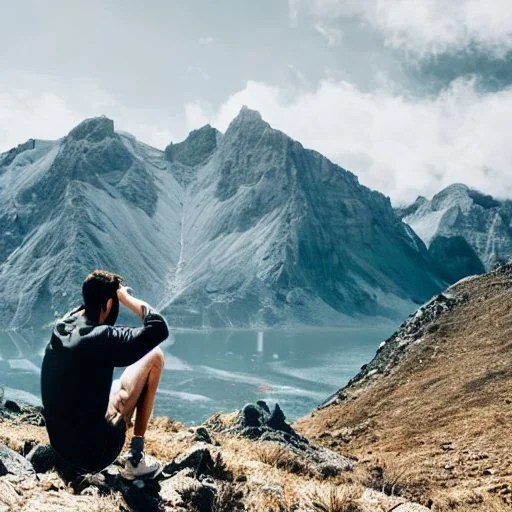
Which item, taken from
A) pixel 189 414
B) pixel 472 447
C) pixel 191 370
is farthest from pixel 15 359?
pixel 472 447

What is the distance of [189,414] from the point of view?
9056 centimetres

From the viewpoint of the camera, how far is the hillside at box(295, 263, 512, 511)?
13070 millimetres

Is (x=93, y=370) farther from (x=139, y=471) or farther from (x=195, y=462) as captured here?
(x=195, y=462)

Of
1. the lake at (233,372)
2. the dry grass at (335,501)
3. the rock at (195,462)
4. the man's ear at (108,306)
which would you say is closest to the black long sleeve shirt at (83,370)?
the man's ear at (108,306)

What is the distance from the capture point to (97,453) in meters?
6.65

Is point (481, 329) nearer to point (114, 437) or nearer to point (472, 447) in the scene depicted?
point (472, 447)

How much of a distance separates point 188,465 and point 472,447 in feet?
29.7

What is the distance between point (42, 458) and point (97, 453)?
8.18 ft

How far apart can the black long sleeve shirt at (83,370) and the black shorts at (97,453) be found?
0.5 inches

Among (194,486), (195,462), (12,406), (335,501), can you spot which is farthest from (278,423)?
(194,486)

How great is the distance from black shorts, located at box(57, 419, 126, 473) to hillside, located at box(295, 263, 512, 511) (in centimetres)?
619

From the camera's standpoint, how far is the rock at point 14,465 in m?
7.50

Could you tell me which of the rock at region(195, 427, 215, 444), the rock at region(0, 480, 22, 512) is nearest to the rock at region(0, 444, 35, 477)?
the rock at region(0, 480, 22, 512)

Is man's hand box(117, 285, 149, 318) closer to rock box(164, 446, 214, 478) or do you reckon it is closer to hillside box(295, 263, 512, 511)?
rock box(164, 446, 214, 478)
